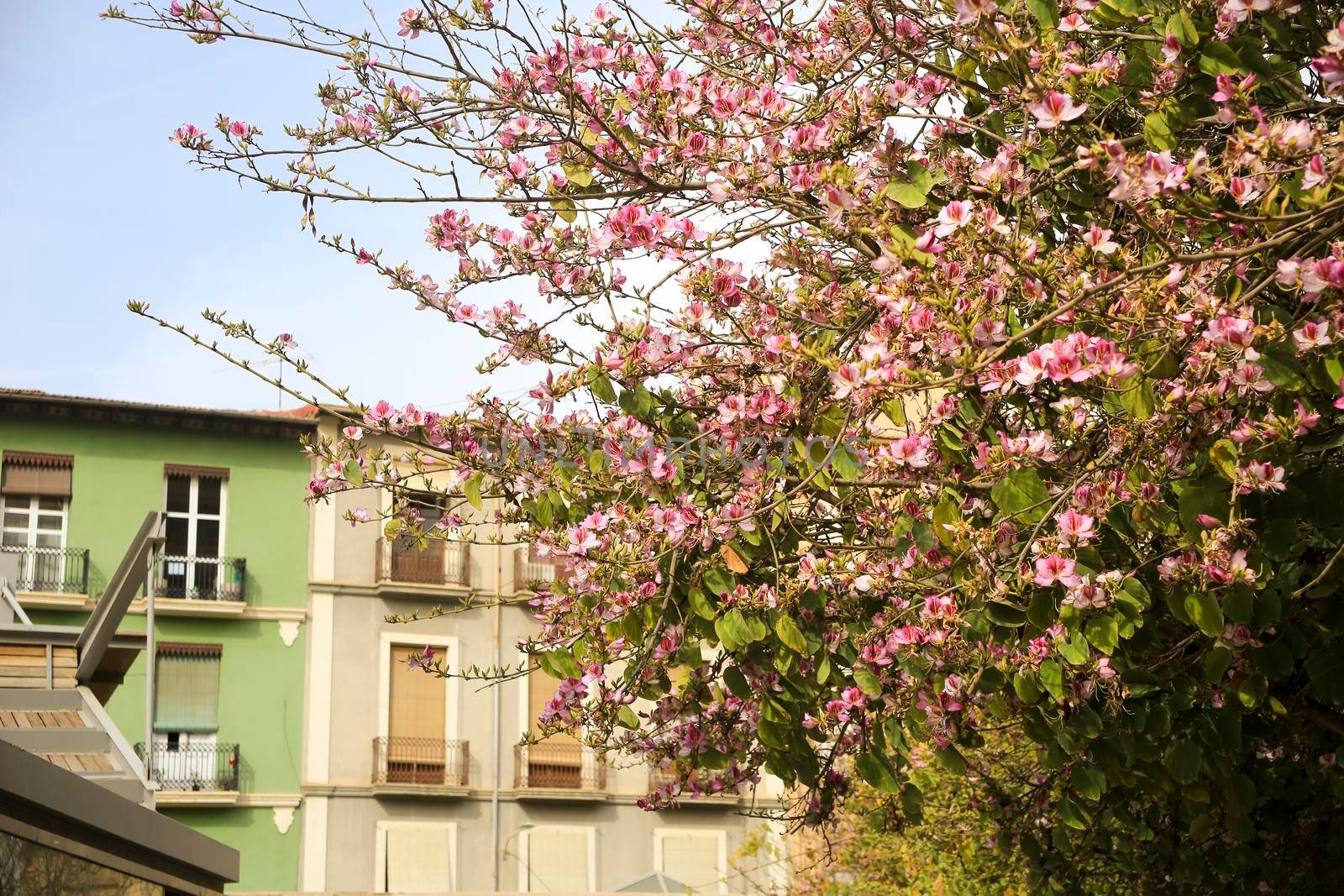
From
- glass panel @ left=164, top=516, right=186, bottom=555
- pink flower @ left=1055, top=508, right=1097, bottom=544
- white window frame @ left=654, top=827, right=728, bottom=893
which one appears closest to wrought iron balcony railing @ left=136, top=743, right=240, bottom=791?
glass panel @ left=164, top=516, right=186, bottom=555

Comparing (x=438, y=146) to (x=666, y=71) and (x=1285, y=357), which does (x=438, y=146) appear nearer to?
(x=666, y=71)

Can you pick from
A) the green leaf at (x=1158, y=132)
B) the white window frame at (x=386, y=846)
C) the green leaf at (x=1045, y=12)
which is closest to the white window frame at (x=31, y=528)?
the white window frame at (x=386, y=846)

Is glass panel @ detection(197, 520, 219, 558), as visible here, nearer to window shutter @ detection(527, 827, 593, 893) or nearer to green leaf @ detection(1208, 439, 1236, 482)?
window shutter @ detection(527, 827, 593, 893)

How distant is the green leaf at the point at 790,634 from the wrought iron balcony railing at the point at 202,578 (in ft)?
75.9

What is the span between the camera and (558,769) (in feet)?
93.6

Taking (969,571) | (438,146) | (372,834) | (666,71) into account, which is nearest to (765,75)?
(666,71)

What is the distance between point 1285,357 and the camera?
13.4ft

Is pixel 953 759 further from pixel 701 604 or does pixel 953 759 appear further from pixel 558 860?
pixel 558 860

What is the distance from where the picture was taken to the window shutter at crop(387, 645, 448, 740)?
27.6 m

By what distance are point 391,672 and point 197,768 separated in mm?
3802

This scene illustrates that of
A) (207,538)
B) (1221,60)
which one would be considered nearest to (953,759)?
(1221,60)

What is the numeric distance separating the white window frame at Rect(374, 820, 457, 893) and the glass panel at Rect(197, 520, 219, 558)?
5867mm

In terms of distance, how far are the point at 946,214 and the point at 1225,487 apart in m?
1.13

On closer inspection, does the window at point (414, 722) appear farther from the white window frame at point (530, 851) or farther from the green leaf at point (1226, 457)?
the green leaf at point (1226, 457)
